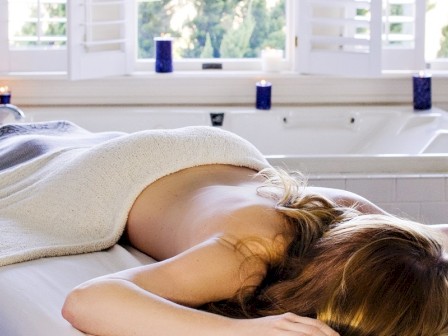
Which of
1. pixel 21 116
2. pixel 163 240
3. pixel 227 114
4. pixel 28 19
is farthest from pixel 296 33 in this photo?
pixel 163 240

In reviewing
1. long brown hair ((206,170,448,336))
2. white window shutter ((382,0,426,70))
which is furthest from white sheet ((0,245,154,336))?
white window shutter ((382,0,426,70))

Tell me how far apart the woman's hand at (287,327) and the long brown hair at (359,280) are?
42mm

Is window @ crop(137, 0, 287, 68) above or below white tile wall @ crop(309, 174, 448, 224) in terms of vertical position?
above

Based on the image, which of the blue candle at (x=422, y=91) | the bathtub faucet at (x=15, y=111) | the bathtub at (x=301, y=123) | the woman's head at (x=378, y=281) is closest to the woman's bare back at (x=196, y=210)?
the woman's head at (x=378, y=281)

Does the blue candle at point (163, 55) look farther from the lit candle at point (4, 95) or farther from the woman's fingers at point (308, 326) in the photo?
the woman's fingers at point (308, 326)

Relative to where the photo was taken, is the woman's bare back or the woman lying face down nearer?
the woman lying face down

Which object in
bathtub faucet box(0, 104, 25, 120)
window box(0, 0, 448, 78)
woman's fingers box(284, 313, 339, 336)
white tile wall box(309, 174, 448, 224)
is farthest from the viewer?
window box(0, 0, 448, 78)

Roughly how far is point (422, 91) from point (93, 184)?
2317 mm

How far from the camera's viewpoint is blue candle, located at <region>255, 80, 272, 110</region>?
4105 millimetres

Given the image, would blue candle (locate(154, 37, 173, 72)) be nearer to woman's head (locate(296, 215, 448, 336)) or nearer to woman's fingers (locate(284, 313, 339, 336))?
woman's head (locate(296, 215, 448, 336))

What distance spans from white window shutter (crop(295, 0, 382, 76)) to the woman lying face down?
7.10ft

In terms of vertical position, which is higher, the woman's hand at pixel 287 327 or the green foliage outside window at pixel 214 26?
the green foliage outside window at pixel 214 26

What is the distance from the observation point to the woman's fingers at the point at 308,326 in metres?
1.43

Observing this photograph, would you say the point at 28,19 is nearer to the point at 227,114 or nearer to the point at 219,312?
the point at 227,114
